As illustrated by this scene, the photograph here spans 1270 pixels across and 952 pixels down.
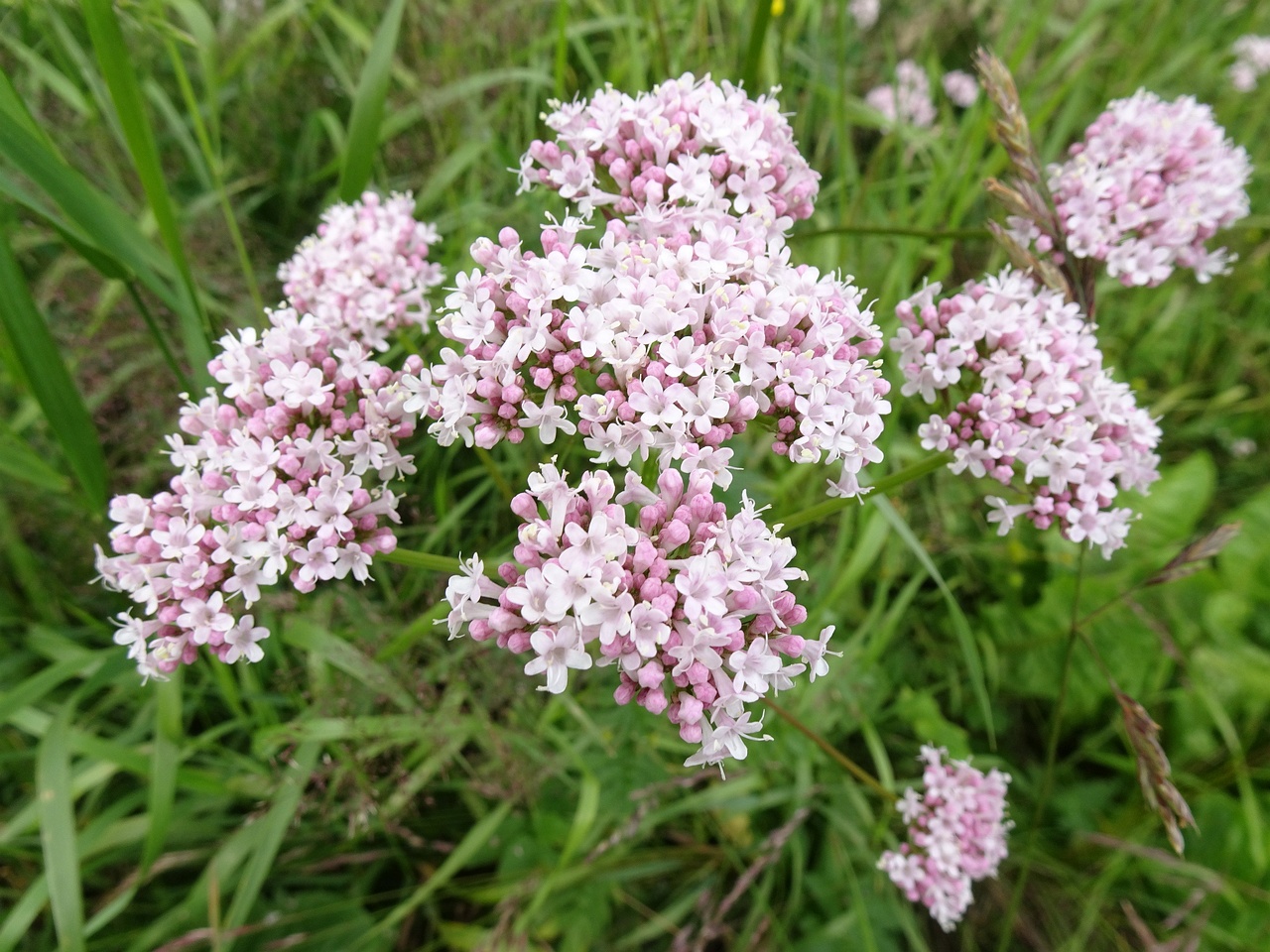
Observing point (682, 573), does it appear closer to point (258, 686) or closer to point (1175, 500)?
point (258, 686)

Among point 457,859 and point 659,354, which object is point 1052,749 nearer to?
point 659,354

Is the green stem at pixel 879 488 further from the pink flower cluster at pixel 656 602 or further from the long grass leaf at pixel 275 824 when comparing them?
the long grass leaf at pixel 275 824

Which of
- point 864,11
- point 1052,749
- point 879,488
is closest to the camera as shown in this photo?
point 879,488

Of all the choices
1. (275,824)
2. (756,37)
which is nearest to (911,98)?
(756,37)

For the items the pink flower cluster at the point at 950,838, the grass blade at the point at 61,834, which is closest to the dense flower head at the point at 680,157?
the pink flower cluster at the point at 950,838

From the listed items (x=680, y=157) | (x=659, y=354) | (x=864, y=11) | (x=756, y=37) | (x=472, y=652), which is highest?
(x=864, y=11)

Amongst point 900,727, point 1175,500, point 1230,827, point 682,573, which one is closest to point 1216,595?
point 1175,500

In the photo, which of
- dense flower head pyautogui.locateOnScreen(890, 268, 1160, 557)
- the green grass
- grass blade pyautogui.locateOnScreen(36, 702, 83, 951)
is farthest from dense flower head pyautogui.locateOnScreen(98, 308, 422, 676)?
dense flower head pyautogui.locateOnScreen(890, 268, 1160, 557)
